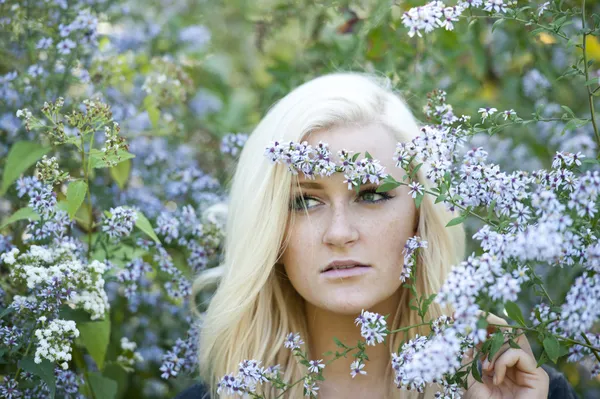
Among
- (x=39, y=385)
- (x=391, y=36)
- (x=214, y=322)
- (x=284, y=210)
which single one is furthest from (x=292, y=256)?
(x=391, y=36)

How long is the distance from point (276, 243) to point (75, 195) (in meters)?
0.64

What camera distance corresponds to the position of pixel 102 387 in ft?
7.36

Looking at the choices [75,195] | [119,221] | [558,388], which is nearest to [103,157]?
[75,195]

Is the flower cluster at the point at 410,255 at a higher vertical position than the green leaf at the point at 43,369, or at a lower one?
higher

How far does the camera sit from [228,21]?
4441mm

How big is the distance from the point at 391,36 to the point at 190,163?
113 cm

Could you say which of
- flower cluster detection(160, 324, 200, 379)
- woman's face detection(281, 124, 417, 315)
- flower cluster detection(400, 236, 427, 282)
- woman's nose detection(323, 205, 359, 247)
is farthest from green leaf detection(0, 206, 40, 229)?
flower cluster detection(400, 236, 427, 282)

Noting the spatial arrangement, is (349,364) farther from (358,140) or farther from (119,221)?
(119,221)

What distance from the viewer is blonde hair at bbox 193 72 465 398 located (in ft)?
7.27

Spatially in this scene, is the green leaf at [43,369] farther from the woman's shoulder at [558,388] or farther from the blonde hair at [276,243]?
the woman's shoulder at [558,388]

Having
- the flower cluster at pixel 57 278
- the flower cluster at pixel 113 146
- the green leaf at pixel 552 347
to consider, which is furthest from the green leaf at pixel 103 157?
the green leaf at pixel 552 347

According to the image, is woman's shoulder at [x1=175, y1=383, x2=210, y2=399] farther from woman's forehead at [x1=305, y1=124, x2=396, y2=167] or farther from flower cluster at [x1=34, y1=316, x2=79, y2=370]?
woman's forehead at [x1=305, y1=124, x2=396, y2=167]

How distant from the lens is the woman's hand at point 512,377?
1.92m

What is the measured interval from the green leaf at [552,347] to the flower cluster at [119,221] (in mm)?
1227
